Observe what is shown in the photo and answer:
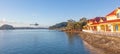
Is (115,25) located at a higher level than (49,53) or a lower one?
higher

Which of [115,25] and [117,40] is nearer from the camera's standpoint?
[117,40]

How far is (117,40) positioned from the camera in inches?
1170


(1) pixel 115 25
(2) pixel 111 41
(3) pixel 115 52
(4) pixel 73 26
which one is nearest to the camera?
(3) pixel 115 52

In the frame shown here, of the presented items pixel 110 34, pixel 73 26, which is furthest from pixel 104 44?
pixel 73 26

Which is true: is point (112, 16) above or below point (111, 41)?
above

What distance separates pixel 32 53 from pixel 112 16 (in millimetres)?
30719

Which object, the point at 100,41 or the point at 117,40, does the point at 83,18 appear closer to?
the point at 100,41

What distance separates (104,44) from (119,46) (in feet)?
22.5

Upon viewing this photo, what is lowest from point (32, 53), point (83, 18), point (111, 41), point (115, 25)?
point (32, 53)

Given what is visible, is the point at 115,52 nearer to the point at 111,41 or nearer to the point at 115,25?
the point at 111,41

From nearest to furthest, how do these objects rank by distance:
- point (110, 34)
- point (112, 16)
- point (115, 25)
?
point (110, 34) → point (115, 25) → point (112, 16)

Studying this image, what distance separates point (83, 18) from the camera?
492 feet

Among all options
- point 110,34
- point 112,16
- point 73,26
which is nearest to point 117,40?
point 110,34

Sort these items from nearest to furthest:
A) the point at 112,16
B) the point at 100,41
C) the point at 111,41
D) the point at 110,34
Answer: the point at 111,41
the point at 110,34
the point at 100,41
the point at 112,16
